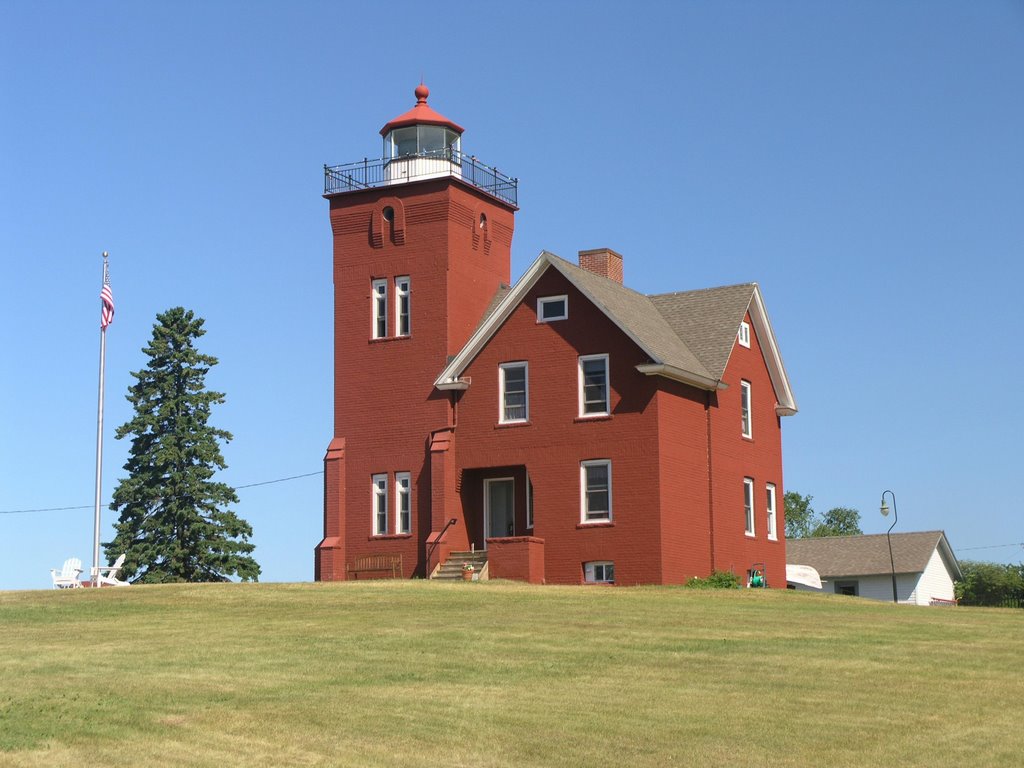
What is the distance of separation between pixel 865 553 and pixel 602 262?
28.1m

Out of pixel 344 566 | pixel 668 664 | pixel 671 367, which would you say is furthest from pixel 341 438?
pixel 668 664

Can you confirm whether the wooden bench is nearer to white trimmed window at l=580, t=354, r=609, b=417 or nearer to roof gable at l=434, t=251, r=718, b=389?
roof gable at l=434, t=251, r=718, b=389

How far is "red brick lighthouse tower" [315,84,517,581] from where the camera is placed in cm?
4097

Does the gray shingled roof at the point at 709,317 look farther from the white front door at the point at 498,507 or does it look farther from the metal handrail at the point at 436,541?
the metal handrail at the point at 436,541

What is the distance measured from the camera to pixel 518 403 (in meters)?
40.0

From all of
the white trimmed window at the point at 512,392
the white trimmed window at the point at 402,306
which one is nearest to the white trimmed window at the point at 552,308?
the white trimmed window at the point at 512,392

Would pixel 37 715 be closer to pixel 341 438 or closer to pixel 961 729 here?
pixel 961 729

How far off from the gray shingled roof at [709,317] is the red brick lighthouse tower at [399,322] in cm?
551

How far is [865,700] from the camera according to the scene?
1861cm

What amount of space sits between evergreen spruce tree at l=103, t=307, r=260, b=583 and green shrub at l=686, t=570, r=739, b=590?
68.0 ft

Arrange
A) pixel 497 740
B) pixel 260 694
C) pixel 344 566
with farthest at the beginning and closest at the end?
pixel 344 566, pixel 260 694, pixel 497 740

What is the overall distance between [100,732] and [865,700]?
9147mm

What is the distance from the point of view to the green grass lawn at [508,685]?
53.5ft

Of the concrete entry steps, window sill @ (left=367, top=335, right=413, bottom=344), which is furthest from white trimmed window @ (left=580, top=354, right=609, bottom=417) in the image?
window sill @ (left=367, top=335, right=413, bottom=344)
